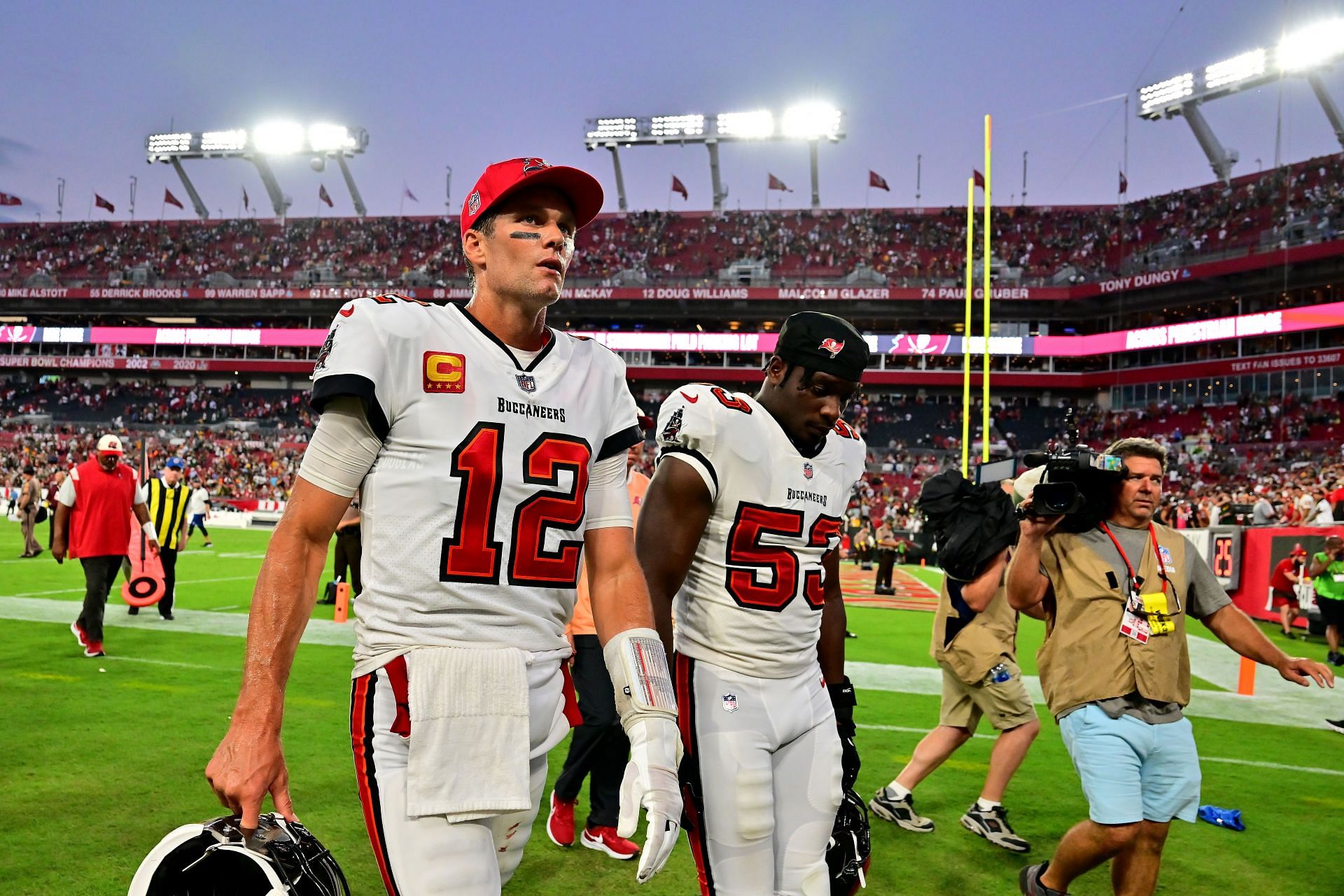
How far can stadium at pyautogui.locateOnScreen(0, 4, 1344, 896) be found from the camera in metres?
5.59

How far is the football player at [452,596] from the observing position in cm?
204

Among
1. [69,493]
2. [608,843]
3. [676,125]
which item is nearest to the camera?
[608,843]

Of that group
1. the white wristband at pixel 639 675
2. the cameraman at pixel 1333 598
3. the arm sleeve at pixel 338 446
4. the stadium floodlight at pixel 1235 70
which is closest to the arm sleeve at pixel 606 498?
the white wristband at pixel 639 675

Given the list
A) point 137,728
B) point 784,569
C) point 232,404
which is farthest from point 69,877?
point 232,404

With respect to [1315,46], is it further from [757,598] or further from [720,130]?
[757,598]

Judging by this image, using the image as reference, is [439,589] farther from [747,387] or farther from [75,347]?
[75,347]

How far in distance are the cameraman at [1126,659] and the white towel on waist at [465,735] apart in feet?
9.17

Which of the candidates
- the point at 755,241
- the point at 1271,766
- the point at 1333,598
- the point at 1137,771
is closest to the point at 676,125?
the point at 755,241

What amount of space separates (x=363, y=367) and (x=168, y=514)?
1140cm

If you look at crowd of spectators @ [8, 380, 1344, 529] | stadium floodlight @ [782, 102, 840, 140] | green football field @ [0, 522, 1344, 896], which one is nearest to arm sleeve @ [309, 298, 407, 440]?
green football field @ [0, 522, 1344, 896]

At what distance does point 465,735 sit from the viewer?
2.07m

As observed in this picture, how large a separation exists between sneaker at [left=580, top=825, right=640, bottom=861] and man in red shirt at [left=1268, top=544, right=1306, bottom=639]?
12956 millimetres

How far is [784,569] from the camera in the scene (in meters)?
3.34

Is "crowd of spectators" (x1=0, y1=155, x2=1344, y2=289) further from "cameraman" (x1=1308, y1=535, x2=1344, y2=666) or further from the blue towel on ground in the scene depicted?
the blue towel on ground
